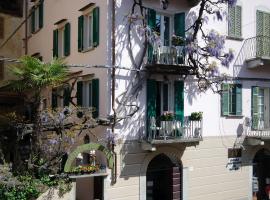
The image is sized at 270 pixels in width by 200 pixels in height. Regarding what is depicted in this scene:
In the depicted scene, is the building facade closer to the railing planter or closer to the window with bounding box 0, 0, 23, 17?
the railing planter

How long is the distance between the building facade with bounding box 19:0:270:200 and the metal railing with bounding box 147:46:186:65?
41 mm

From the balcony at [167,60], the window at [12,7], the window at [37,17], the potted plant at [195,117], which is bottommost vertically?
the potted plant at [195,117]

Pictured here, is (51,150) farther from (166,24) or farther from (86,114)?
(166,24)

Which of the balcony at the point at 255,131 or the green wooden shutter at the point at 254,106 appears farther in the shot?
the green wooden shutter at the point at 254,106

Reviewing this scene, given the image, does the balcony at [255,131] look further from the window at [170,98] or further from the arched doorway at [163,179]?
the window at [170,98]

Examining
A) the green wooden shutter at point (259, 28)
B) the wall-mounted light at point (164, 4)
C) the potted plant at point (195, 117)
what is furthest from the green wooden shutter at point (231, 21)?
the potted plant at point (195, 117)

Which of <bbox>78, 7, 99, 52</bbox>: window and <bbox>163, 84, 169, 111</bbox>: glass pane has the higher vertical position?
<bbox>78, 7, 99, 52</bbox>: window

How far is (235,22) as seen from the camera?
2155 centimetres

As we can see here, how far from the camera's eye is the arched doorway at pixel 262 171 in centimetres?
2305

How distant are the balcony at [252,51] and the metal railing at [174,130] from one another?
14.1 ft

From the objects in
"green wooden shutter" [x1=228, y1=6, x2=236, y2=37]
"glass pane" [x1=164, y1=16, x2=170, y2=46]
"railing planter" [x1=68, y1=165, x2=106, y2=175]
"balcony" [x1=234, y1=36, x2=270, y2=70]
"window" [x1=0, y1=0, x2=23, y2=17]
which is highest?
"window" [x1=0, y1=0, x2=23, y2=17]

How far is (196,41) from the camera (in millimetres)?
19547

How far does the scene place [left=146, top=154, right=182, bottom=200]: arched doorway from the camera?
19.4 metres

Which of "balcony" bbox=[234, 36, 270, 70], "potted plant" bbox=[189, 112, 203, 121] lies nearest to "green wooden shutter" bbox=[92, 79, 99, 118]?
"potted plant" bbox=[189, 112, 203, 121]
